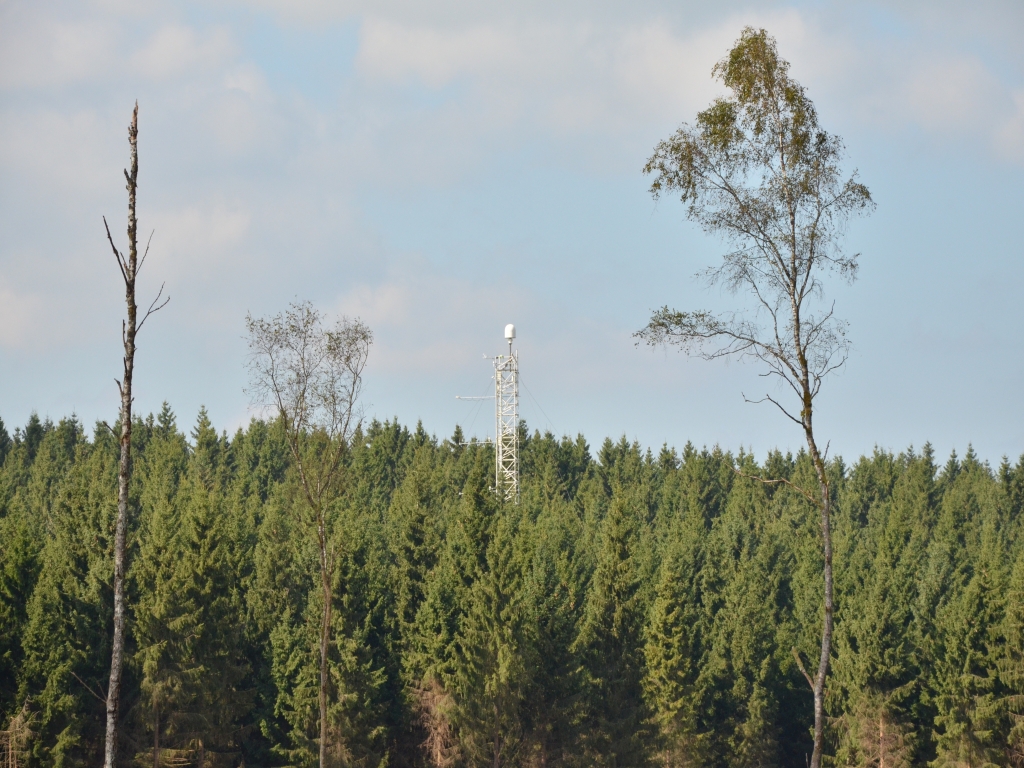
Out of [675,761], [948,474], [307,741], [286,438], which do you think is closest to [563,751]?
[675,761]

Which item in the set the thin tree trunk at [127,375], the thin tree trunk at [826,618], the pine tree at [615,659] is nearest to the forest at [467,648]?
the pine tree at [615,659]

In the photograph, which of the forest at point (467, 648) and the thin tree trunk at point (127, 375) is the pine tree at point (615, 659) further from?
the thin tree trunk at point (127, 375)

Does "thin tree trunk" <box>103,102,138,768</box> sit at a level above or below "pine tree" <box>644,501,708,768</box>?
above

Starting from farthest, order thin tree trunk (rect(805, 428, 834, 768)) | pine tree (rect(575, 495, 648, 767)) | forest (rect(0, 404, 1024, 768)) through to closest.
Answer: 1. pine tree (rect(575, 495, 648, 767))
2. forest (rect(0, 404, 1024, 768))
3. thin tree trunk (rect(805, 428, 834, 768))

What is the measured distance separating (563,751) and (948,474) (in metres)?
96.1

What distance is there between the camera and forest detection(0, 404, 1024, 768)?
39.5 m

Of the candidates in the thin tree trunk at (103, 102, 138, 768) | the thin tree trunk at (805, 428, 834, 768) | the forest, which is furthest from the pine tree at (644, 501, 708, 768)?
the thin tree trunk at (103, 102, 138, 768)

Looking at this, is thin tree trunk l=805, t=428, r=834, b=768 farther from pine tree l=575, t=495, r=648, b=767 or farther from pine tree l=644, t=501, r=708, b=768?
pine tree l=644, t=501, r=708, b=768

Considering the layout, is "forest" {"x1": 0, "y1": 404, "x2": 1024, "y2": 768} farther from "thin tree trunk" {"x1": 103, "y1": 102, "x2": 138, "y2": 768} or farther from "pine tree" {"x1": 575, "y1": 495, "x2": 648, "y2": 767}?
"thin tree trunk" {"x1": 103, "y1": 102, "x2": 138, "y2": 768}

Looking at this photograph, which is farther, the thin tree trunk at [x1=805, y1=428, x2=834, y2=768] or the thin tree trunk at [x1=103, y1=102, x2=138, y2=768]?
the thin tree trunk at [x1=805, y1=428, x2=834, y2=768]

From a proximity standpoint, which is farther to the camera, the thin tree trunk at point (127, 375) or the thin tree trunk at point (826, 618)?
the thin tree trunk at point (826, 618)

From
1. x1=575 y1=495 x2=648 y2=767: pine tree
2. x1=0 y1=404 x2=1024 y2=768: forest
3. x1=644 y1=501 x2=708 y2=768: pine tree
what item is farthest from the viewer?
x1=644 y1=501 x2=708 y2=768: pine tree

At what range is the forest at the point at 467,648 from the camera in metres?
39.5

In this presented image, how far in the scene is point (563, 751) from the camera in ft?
152
